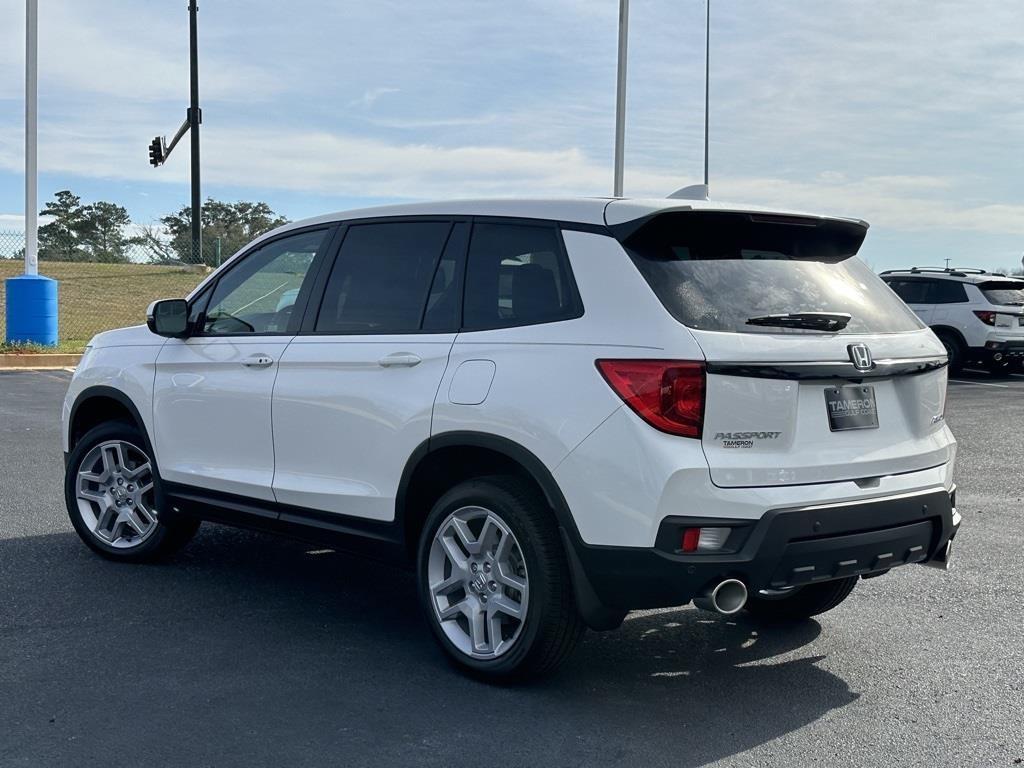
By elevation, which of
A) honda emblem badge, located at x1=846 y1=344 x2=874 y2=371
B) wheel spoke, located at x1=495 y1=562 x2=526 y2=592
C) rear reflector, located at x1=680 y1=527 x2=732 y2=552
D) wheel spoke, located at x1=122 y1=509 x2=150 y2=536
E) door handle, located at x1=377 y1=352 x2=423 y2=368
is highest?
honda emblem badge, located at x1=846 y1=344 x2=874 y2=371

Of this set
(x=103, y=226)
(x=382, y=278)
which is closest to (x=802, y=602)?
(x=382, y=278)

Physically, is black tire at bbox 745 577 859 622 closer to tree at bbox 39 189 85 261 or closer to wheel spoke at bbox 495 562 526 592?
wheel spoke at bbox 495 562 526 592

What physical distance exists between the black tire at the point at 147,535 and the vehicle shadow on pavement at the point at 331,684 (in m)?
0.22

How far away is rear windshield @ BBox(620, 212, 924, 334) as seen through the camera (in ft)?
13.5

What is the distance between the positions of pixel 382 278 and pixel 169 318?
4.36ft

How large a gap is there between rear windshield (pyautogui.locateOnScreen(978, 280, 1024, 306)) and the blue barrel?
1497cm

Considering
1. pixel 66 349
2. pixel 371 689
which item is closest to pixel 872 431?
pixel 371 689

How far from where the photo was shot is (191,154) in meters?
31.2

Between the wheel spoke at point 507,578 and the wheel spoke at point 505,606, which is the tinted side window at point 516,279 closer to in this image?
the wheel spoke at point 507,578

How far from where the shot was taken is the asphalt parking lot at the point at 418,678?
12.6 ft

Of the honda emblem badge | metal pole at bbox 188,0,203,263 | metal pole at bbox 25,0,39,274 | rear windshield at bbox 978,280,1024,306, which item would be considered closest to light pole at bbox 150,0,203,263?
metal pole at bbox 188,0,203,263

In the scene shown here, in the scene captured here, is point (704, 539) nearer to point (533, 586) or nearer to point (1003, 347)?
point (533, 586)

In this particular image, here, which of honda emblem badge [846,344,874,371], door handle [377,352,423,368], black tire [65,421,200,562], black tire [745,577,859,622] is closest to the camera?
honda emblem badge [846,344,874,371]

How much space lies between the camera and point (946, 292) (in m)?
19.7
